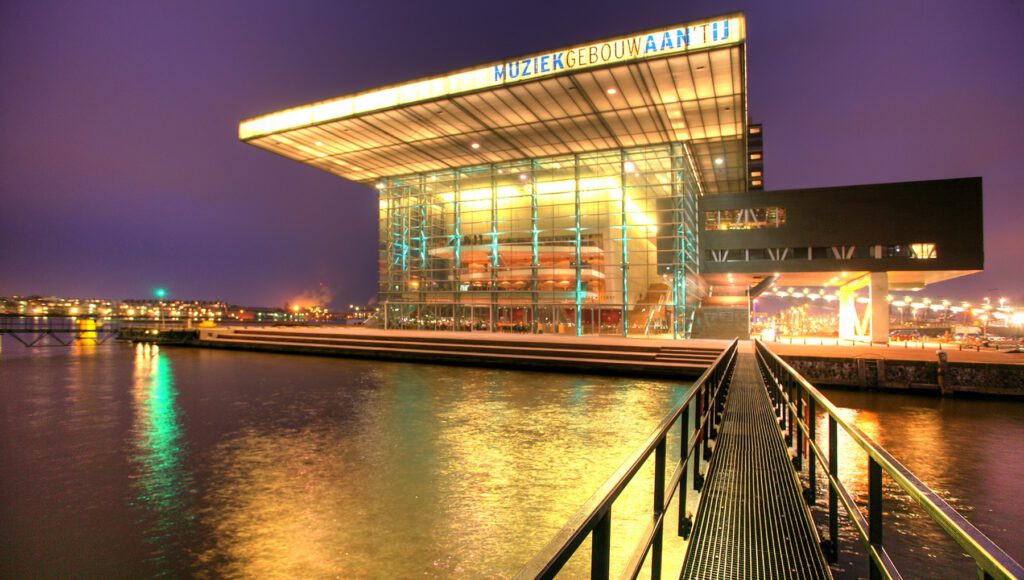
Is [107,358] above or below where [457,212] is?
below

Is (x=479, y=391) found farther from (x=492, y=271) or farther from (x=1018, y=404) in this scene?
(x=492, y=271)

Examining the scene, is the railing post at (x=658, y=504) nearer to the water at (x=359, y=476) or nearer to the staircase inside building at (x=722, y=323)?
the water at (x=359, y=476)

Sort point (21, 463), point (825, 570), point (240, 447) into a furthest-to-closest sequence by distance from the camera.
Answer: point (240, 447)
point (21, 463)
point (825, 570)

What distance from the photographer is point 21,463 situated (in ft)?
25.8

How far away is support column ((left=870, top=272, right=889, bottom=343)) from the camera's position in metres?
31.7

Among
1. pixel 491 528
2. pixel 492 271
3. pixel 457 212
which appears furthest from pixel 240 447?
pixel 457 212

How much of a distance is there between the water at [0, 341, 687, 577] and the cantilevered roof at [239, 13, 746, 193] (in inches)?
601

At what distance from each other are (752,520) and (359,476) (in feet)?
16.1

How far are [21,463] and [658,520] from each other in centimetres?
939

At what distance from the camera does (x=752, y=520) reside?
4629 mm

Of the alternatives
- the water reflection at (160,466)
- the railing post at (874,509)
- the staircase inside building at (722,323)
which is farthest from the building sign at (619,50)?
the railing post at (874,509)

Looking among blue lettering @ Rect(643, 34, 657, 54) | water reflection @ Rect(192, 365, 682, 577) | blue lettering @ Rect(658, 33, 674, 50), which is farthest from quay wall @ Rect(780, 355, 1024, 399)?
blue lettering @ Rect(643, 34, 657, 54)

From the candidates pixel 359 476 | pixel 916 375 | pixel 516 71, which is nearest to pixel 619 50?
pixel 516 71

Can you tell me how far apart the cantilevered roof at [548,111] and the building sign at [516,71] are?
0.15 ft
